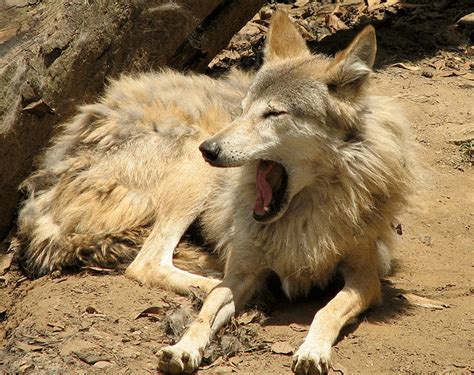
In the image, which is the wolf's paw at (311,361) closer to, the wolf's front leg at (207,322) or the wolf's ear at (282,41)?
the wolf's front leg at (207,322)

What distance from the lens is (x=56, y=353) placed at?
428 cm

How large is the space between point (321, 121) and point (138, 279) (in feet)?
5.37

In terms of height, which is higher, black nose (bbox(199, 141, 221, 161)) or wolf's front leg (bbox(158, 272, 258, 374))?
black nose (bbox(199, 141, 221, 161))

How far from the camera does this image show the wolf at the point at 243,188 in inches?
184

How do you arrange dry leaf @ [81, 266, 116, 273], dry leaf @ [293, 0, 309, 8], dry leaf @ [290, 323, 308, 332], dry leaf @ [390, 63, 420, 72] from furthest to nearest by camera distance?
1. dry leaf @ [293, 0, 309, 8]
2. dry leaf @ [390, 63, 420, 72]
3. dry leaf @ [81, 266, 116, 273]
4. dry leaf @ [290, 323, 308, 332]

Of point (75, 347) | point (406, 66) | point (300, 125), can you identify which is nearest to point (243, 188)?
point (300, 125)

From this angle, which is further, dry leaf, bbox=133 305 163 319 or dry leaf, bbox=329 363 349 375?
dry leaf, bbox=133 305 163 319

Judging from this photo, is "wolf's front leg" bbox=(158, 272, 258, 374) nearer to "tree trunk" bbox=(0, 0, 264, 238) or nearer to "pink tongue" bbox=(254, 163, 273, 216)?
"pink tongue" bbox=(254, 163, 273, 216)

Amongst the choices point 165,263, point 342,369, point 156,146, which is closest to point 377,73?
point 156,146

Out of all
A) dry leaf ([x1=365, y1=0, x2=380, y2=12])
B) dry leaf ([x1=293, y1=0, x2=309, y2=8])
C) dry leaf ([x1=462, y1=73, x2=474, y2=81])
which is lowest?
dry leaf ([x1=462, y1=73, x2=474, y2=81])

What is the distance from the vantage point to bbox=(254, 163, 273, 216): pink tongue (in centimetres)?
488

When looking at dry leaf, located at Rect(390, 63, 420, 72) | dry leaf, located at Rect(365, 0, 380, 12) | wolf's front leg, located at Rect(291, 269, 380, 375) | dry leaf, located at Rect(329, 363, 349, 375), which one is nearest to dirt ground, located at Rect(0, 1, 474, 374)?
dry leaf, located at Rect(329, 363, 349, 375)

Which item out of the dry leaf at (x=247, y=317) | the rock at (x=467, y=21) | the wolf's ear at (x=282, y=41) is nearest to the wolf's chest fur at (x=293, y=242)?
the dry leaf at (x=247, y=317)

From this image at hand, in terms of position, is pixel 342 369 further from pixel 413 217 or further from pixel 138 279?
pixel 413 217
